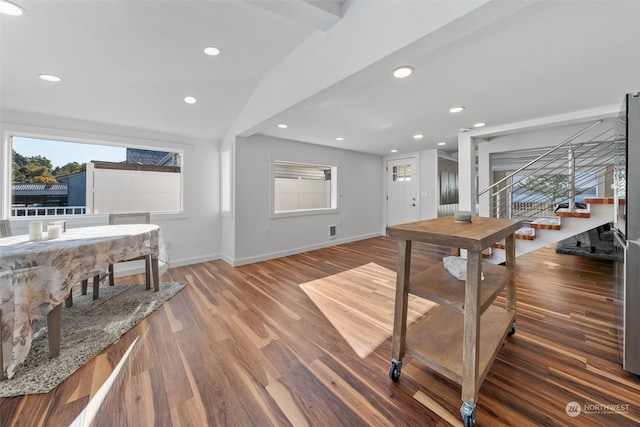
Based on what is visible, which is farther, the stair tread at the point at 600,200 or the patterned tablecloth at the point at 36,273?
the stair tread at the point at 600,200

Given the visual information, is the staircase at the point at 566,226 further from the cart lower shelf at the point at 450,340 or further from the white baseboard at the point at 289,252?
the white baseboard at the point at 289,252

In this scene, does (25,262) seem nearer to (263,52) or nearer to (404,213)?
(263,52)

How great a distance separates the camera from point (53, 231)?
2.06 metres

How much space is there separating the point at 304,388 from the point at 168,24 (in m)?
2.69

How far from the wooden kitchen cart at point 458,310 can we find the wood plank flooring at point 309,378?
0.20m

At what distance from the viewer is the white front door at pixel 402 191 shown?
19.1ft

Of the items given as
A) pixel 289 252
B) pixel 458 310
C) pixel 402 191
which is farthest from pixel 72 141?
pixel 402 191

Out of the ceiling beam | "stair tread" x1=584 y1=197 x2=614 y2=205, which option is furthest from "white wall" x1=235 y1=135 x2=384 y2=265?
"stair tread" x1=584 y1=197 x2=614 y2=205

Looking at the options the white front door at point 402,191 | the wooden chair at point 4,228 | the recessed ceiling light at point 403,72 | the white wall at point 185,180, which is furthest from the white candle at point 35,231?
the white front door at point 402,191

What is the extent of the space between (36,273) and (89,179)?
2201mm

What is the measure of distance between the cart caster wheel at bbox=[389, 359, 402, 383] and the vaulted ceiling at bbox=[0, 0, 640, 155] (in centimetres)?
184

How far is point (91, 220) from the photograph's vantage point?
3.17m

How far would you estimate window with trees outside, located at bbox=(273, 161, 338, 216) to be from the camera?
4922 mm

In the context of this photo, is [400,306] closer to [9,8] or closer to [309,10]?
[309,10]
